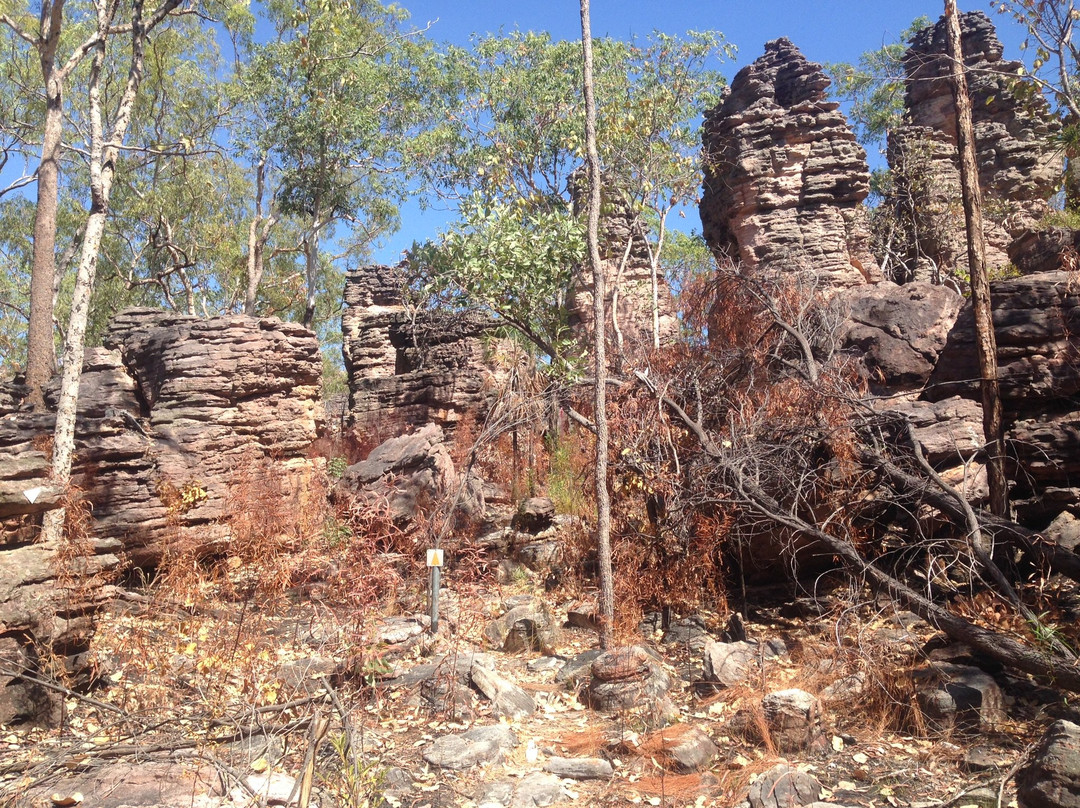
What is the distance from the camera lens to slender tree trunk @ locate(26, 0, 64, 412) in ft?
38.6

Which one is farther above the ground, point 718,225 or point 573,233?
point 718,225

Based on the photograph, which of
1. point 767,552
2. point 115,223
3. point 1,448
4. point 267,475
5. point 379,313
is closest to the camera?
point 1,448

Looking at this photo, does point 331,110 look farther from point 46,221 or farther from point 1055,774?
point 1055,774

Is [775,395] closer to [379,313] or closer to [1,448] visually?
[1,448]

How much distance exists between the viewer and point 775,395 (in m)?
9.07

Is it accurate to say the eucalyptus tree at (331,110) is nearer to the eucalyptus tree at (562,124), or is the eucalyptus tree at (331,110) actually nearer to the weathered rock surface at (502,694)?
the eucalyptus tree at (562,124)

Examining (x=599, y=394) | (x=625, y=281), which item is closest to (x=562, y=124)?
(x=625, y=281)

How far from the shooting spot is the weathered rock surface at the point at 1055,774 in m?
4.36

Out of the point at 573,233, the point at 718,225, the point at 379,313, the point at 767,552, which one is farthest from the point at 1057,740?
the point at 379,313

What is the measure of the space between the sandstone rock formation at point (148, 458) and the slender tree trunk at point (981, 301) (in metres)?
7.69

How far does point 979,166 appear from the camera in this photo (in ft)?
50.7

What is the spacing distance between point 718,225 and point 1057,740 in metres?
12.8

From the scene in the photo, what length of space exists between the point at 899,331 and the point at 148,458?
916 centimetres

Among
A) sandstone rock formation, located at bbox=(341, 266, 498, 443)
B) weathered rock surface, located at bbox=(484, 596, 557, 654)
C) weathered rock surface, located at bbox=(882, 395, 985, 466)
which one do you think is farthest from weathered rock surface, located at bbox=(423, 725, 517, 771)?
sandstone rock formation, located at bbox=(341, 266, 498, 443)
